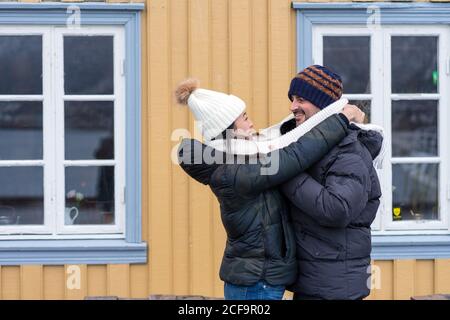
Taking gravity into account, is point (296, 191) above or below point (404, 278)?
above

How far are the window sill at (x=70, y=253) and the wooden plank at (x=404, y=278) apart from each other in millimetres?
1696

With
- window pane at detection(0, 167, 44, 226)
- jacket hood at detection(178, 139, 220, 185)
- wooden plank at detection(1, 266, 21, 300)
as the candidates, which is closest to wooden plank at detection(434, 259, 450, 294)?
jacket hood at detection(178, 139, 220, 185)

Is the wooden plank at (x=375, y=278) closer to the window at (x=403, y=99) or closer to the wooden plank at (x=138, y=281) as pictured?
the window at (x=403, y=99)

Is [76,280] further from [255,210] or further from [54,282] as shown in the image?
[255,210]

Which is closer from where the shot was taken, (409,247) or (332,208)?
(332,208)

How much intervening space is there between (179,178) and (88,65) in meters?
0.98

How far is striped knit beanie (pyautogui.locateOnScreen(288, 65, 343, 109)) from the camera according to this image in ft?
10.9

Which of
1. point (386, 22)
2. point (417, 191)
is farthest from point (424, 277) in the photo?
point (386, 22)

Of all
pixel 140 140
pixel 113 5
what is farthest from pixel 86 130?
pixel 113 5

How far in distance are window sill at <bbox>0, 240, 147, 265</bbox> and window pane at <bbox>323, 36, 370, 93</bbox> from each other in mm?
1770

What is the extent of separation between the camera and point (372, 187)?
3312 millimetres

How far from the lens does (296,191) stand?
314 cm

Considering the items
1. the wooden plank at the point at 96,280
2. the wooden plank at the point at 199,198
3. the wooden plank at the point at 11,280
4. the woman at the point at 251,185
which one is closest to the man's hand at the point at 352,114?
the woman at the point at 251,185
